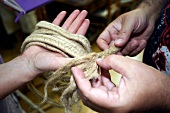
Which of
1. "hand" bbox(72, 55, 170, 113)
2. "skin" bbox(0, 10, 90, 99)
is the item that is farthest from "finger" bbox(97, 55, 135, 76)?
"skin" bbox(0, 10, 90, 99)

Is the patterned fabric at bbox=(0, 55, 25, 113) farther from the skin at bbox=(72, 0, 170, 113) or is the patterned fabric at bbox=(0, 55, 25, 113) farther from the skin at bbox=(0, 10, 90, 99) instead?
the skin at bbox=(72, 0, 170, 113)

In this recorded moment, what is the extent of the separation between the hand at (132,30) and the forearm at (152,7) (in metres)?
0.02

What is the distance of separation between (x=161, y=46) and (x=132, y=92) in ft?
0.99

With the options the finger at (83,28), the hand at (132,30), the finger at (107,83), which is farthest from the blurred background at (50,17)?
the finger at (107,83)

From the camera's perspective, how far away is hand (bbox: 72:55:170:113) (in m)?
0.38

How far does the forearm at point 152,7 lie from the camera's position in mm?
726

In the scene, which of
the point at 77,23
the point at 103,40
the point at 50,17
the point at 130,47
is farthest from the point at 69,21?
the point at 50,17

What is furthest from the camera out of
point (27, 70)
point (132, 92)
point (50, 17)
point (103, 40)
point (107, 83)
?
point (50, 17)

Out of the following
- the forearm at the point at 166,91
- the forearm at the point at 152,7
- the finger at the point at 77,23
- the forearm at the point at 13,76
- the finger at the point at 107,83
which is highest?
the forearm at the point at 152,7

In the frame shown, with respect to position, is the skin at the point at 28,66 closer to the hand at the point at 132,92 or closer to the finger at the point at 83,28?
the finger at the point at 83,28

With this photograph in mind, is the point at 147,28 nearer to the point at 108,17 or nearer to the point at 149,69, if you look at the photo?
the point at 149,69

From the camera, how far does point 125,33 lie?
0.63m

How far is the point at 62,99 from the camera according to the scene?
501 millimetres

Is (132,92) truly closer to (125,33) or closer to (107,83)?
(107,83)
